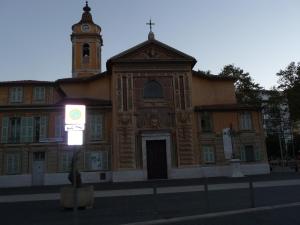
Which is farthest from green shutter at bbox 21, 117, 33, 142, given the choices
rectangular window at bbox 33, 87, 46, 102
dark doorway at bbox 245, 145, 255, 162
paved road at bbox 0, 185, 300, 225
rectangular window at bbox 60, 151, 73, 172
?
dark doorway at bbox 245, 145, 255, 162

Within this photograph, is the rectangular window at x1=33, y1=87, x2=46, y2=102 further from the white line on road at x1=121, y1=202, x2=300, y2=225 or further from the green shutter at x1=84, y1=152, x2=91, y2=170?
the white line on road at x1=121, y1=202, x2=300, y2=225

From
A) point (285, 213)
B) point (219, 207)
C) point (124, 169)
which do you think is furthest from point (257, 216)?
point (124, 169)

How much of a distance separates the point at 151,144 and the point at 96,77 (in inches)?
335

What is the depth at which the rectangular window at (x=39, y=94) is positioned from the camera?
30.3m

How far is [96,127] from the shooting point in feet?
94.0

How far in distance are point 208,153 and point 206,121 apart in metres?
2.87

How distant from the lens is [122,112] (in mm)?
28125

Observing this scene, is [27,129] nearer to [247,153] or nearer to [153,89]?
[153,89]

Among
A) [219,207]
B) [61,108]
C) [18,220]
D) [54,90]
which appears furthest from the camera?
[54,90]

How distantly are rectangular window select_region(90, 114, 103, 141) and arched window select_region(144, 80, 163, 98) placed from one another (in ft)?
14.7

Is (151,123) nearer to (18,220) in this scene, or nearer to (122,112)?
(122,112)

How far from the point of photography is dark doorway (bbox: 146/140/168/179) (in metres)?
27.6

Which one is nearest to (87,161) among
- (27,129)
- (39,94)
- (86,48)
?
(27,129)

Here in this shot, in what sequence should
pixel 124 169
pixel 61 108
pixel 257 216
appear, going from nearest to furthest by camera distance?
1. pixel 257 216
2. pixel 124 169
3. pixel 61 108
